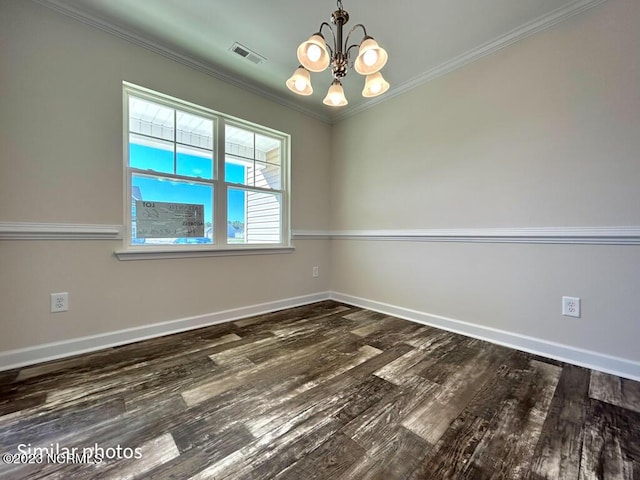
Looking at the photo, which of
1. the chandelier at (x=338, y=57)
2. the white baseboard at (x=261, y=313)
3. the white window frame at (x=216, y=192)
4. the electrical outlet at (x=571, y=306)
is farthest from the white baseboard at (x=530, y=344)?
the chandelier at (x=338, y=57)

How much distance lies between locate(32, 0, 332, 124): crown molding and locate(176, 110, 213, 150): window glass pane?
17.1 inches

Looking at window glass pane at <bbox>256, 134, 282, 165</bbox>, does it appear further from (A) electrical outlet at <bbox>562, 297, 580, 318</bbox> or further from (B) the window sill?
(A) electrical outlet at <bbox>562, 297, 580, 318</bbox>

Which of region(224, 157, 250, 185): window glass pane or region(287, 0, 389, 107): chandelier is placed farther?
region(224, 157, 250, 185): window glass pane

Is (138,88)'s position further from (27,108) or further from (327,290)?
(327,290)

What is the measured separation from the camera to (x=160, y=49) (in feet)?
7.44

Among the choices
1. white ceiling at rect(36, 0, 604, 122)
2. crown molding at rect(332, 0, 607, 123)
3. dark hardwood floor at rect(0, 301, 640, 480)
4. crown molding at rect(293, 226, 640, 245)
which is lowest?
dark hardwood floor at rect(0, 301, 640, 480)

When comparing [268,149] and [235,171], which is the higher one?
[268,149]

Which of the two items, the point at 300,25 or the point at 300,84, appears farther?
the point at 300,25

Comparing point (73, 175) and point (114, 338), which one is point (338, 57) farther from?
point (114, 338)

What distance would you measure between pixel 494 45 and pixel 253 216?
106 inches

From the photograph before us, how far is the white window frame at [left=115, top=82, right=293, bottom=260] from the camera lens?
7.16ft

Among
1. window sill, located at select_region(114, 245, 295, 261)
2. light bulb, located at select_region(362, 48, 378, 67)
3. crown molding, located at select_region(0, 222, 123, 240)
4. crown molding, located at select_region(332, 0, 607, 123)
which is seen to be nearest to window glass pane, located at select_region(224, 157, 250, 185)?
window sill, located at select_region(114, 245, 295, 261)

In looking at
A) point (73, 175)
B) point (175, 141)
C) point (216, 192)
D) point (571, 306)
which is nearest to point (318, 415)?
point (571, 306)

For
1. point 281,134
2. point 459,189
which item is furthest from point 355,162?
point 459,189
